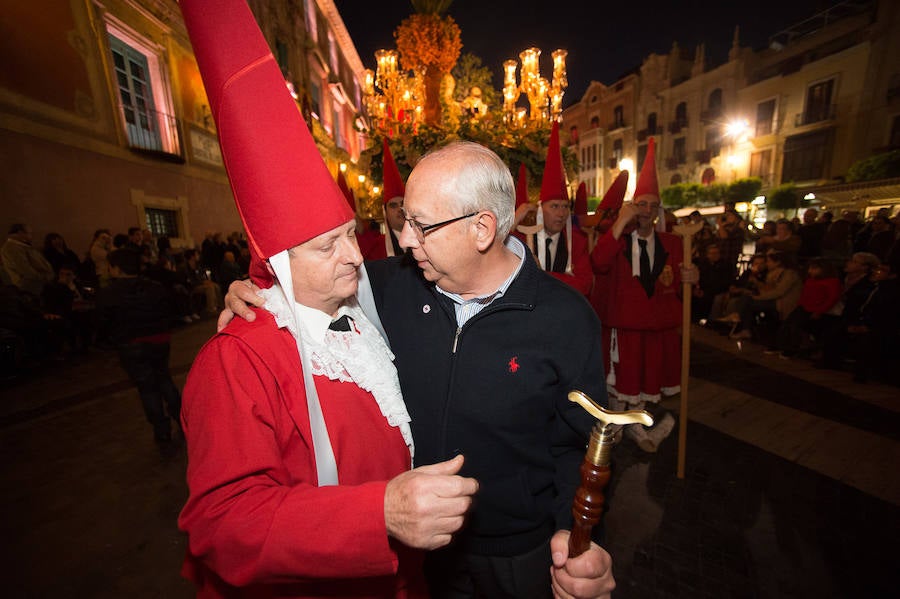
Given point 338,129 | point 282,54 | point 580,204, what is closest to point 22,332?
point 580,204

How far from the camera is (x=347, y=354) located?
142cm

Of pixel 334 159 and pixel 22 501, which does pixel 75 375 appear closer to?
pixel 22 501

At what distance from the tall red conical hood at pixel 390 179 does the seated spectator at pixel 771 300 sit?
22.9ft

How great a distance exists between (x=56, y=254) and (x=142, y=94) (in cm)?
665

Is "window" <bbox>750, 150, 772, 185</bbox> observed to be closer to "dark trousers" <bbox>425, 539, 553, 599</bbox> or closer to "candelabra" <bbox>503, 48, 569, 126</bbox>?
"candelabra" <bbox>503, 48, 569, 126</bbox>

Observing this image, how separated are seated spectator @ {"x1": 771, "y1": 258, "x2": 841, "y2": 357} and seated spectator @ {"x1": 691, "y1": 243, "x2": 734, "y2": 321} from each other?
5.73 feet

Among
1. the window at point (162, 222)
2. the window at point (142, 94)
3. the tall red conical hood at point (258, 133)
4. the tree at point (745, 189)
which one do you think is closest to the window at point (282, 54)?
the window at point (142, 94)

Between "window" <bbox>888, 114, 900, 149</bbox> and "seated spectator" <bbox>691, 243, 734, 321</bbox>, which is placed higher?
"window" <bbox>888, 114, 900, 149</bbox>

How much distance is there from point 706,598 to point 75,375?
8.95 meters

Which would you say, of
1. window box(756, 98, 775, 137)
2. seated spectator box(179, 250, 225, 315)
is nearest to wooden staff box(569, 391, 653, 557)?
seated spectator box(179, 250, 225, 315)

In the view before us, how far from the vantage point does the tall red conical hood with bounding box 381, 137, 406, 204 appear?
15.4 ft

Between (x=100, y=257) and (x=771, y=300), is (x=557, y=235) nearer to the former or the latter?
(x=771, y=300)

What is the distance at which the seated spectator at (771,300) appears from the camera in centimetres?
693

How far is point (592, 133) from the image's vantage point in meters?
44.2
